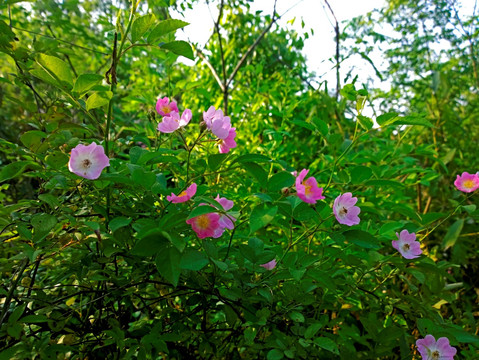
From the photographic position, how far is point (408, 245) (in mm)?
869

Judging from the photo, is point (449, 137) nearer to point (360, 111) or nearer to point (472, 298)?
point (472, 298)

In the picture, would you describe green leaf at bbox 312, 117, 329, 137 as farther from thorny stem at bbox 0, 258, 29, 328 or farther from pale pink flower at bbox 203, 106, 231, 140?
thorny stem at bbox 0, 258, 29, 328

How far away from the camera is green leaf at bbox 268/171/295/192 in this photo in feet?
2.14

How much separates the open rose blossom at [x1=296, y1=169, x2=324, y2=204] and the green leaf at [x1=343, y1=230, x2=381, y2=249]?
0.28 feet

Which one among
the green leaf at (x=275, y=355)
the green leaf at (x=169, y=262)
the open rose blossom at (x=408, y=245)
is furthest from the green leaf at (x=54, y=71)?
the open rose blossom at (x=408, y=245)

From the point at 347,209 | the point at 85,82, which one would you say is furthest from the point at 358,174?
the point at 85,82

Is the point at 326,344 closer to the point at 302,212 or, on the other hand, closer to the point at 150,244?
the point at 302,212

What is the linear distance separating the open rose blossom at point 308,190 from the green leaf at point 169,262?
0.24m

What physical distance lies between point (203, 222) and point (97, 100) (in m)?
0.28

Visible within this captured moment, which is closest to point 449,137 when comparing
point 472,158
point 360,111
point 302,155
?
point 472,158

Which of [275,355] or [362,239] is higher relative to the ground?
[362,239]

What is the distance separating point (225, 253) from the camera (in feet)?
2.54

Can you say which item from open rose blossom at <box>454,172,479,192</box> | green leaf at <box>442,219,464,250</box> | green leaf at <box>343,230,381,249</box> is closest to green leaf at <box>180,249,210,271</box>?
green leaf at <box>343,230,381,249</box>

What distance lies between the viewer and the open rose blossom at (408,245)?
0.86 m
